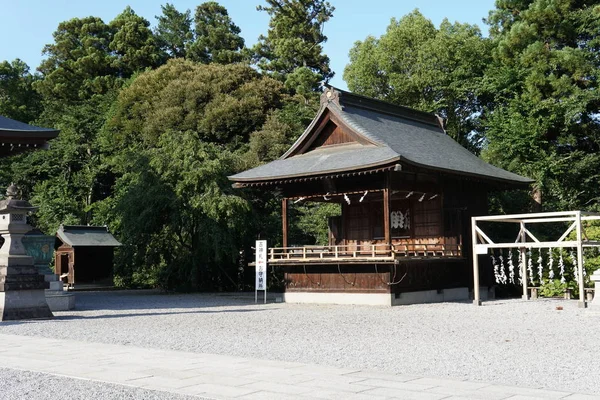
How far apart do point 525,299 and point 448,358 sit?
13136 mm

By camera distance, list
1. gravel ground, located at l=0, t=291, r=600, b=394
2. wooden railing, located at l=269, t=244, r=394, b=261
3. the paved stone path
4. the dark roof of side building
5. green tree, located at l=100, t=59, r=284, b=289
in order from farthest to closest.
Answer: green tree, located at l=100, t=59, r=284, b=289 < wooden railing, located at l=269, t=244, r=394, b=261 < the dark roof of side building < gravel ground, located at l=0, t=291, r=600, b=394 < the paved stone path

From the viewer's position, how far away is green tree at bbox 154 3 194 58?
53.0 meters

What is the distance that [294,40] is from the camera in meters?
44.0

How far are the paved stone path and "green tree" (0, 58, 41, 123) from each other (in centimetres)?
3986

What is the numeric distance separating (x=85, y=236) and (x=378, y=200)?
15.0m

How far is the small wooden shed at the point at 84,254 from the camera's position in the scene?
1171 inches

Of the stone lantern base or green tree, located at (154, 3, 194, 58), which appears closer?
the stone lantern base

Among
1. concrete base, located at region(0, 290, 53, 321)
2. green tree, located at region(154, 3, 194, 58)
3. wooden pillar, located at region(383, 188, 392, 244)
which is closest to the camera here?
concrete base, located at region(0, 290, 53, 321)

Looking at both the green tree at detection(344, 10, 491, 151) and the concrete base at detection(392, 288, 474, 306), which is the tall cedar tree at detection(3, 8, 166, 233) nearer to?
the green tree at detection(344, 10, 491, 151)

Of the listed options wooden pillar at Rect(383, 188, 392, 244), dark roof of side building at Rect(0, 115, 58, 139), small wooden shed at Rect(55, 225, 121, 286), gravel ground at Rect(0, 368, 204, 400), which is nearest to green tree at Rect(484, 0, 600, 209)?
wooden pillar at Rect(383, 188, 392, 244)

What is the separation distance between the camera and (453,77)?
1310 inches

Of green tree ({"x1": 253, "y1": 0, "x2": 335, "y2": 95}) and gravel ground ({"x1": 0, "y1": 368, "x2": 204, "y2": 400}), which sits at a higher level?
green tree ({"x1": 253, "y1": 0, "x2": 335, "y2": 95})

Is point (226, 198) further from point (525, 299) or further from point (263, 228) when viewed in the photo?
point (525, 299)

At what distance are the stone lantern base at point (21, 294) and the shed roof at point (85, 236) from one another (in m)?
14.3
